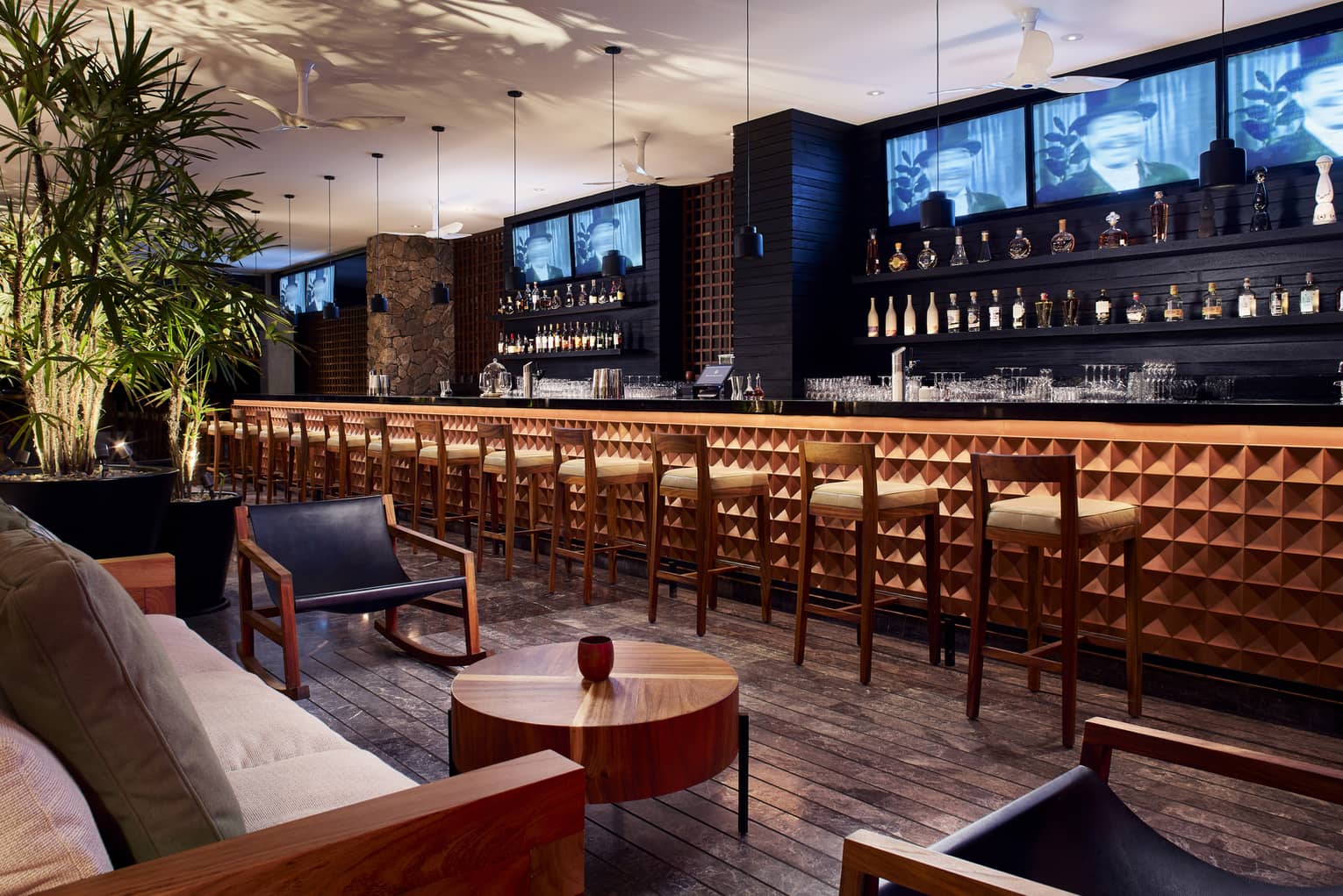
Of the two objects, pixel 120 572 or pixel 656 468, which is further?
pixel 656 468

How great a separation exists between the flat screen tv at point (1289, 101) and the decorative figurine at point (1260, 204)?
7 centimetres

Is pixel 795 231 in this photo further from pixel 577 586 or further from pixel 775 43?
pixel 577 586

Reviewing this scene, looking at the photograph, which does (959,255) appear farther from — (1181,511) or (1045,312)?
(1181,511)

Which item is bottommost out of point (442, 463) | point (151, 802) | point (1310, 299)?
point (151, 802)

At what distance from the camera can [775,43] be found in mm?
6426

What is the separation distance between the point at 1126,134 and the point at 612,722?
6.17 m

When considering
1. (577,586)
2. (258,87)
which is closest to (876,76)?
(577,586)

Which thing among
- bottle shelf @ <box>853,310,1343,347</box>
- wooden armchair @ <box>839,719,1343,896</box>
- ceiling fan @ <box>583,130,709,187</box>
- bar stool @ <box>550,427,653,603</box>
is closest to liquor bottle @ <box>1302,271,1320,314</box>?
bottle shelf @ <box>853,310,1343,347</box>

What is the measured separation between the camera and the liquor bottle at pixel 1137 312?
627cm

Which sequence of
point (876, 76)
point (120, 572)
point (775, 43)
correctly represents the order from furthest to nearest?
point (876, 76) < point (775, 43) < point (120, 572)

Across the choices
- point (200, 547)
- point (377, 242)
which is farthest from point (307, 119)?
point (377, 242)

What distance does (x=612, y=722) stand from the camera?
2053mm

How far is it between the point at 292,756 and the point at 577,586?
378cm

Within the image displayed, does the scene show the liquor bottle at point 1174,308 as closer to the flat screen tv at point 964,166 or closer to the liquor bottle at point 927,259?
the flat screen tv at point 964,166
